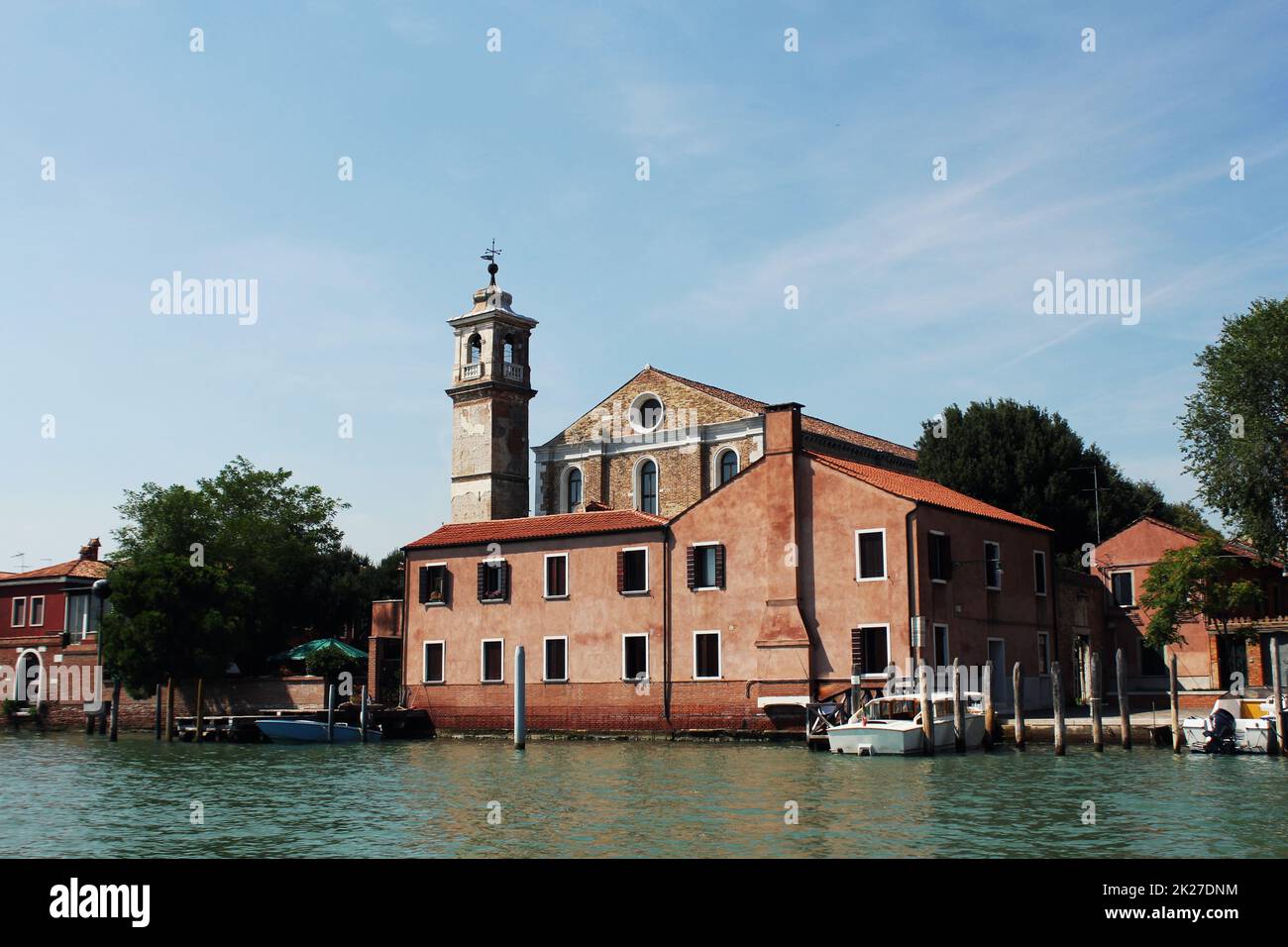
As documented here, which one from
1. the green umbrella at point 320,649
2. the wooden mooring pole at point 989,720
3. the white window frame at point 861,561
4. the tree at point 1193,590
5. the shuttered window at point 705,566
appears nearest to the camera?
the wooden mooring pole at point 989,720

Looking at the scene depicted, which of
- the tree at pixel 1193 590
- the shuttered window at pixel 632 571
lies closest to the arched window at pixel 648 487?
the shuttered window at pixel 632 571

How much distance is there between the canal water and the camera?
576 inches

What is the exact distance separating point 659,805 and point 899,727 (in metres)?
11.1

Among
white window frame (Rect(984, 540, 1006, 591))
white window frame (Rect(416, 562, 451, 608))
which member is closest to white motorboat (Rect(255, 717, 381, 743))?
white window frame (Rect(416, 562, 451, 608))

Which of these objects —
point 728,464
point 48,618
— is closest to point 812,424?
point 728,464

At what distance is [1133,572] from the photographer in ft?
148

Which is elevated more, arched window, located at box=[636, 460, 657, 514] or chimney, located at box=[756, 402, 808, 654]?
arched window, located at box=[636, 460, 657, 514]

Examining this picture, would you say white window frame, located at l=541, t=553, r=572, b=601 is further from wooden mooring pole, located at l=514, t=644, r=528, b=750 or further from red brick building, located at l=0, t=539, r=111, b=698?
red brick building, located at l=0, t=539, r=111, b=698

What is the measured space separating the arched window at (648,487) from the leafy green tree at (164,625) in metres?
17.4

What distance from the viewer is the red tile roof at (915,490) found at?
33919mm

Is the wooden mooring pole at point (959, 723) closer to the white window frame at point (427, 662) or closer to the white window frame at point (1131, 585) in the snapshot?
the white window frame at point (427, 662)

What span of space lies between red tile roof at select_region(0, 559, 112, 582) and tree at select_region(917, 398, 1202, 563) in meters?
34.9

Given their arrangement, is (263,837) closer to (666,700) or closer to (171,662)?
(666,700)
